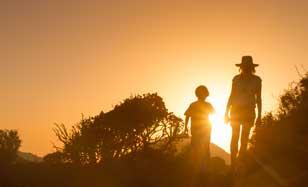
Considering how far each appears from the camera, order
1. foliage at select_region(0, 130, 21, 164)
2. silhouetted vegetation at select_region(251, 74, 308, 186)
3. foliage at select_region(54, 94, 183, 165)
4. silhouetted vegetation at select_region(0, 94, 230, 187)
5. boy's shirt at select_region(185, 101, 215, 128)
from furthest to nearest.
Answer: foliage at select_region(0, 130, 21, 164)
foliage at select_region(54, 94, 183, 165)
silhouetted vegetation at select_region(0, 94, 230, 187)
boy's shirt at select_region(185, 101, 215, 128)
silhouetted vegetation at select_region(251, 74, 308, 186)

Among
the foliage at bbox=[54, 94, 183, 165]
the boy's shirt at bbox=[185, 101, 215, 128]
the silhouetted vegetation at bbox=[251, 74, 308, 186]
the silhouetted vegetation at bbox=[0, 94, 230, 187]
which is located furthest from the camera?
the foliage at bbox=[54, 94, 183, 165]

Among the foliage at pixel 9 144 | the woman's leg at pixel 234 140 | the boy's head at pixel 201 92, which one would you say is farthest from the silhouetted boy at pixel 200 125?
the foliage at pixel 9 144

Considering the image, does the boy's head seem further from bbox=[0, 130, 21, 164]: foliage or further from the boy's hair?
bbox=[0, 130, 21, 164]: foliage

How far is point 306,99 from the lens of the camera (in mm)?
18609

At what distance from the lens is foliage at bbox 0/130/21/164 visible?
305 feet

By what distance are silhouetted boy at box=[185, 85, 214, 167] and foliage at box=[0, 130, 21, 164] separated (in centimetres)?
7382

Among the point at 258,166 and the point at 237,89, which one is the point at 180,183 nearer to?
the point at 258,166

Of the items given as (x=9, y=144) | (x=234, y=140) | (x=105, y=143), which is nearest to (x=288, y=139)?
(x=234, y=140)

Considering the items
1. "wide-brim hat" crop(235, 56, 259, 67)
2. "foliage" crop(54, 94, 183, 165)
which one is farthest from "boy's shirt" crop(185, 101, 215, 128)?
"foliage" crop(54, 94, 183, 165)

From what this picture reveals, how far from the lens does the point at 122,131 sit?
55.4 m

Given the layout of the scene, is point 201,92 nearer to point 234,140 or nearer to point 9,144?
point 234,140

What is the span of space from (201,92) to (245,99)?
1723 millimetres

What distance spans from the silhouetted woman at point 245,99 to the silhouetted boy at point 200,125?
4.09ft

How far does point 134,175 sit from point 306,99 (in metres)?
6.11
